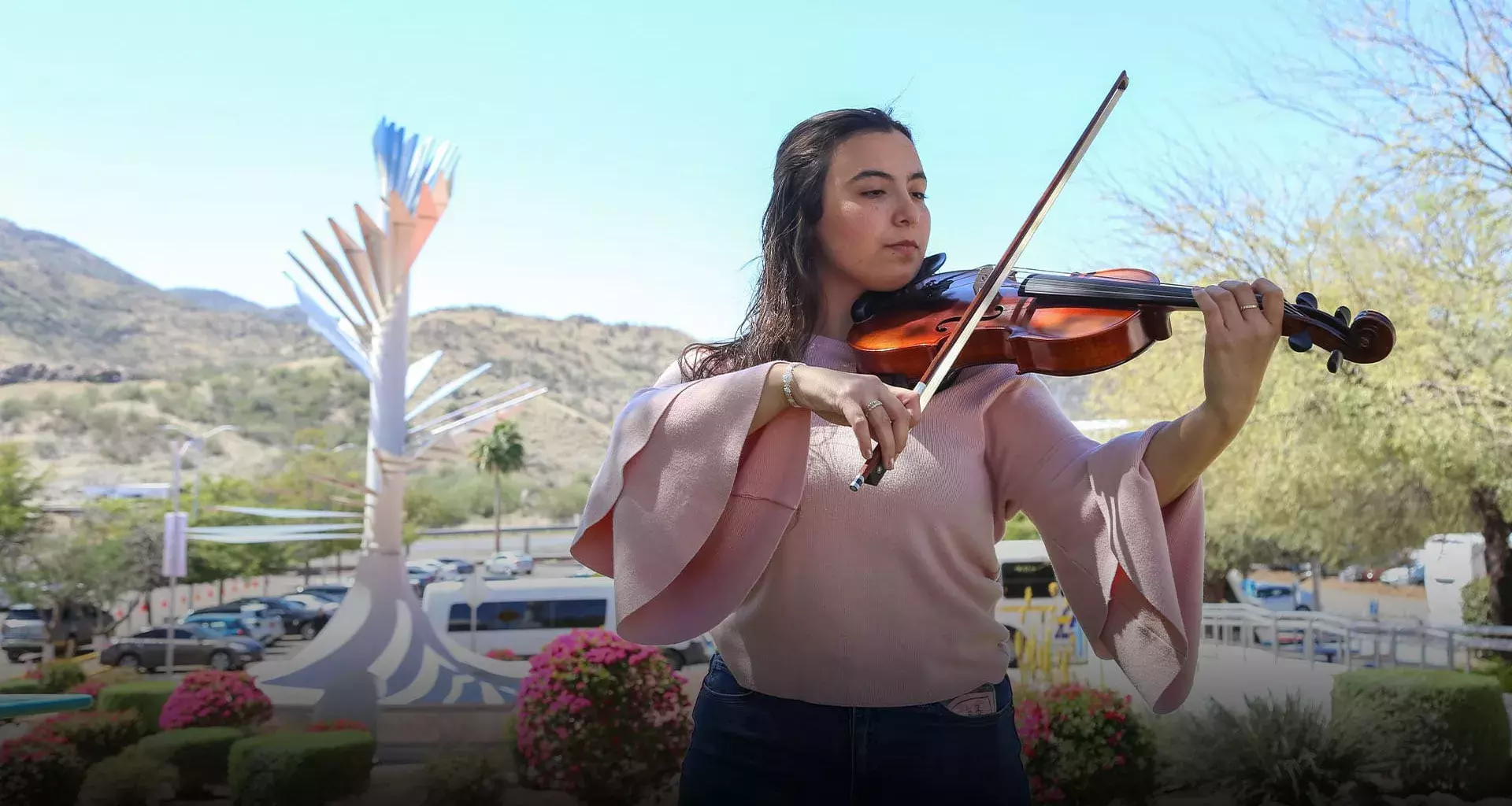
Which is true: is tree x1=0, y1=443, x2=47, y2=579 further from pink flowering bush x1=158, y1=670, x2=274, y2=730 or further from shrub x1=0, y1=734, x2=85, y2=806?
shrub x1=0, y1=734, x2=85, y2=806

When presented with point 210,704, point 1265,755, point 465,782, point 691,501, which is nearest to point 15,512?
point 210,704

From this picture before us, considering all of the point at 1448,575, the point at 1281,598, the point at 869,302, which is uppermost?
the point at 869,302

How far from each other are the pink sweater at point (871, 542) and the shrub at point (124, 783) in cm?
734

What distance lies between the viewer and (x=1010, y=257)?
1563 millimetres

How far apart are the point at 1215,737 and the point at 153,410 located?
6942cm

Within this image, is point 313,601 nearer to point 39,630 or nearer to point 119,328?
point 39,630

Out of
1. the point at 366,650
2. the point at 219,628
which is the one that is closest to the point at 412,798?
the point at 366,650

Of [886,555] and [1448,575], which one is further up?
[886,555]

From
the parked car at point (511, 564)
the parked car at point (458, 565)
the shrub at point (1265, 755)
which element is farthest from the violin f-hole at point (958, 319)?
the parked car at point (511, 564)

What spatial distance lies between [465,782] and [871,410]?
260 inches

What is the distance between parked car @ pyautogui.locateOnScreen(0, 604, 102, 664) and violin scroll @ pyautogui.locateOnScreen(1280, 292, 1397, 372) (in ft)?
95.1

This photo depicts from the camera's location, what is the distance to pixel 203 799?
8.41 m

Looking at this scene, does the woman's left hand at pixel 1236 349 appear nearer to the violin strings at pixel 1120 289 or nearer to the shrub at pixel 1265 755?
the violin strings at pixel 1120 289

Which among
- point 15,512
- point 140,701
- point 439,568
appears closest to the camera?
point 140,701
